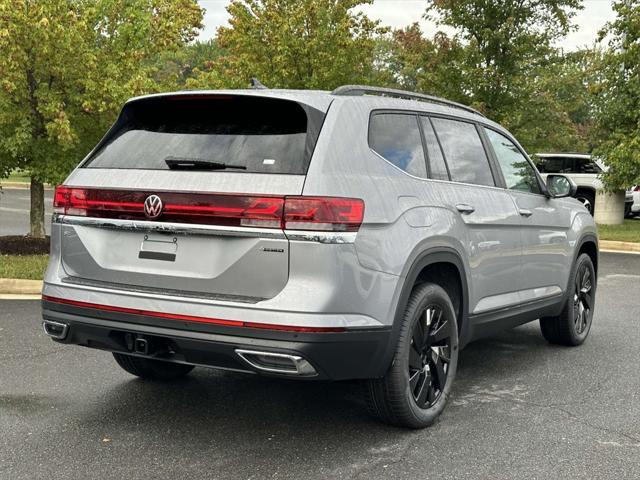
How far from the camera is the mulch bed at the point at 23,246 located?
11211 mm

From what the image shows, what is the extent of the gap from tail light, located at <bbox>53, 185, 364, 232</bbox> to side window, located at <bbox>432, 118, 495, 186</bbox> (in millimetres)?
1327

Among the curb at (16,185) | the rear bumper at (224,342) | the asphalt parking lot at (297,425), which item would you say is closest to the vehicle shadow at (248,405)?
the asphalt parking lot at (297,425)

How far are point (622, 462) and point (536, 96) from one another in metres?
17.6

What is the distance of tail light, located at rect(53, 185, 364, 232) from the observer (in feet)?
11.5

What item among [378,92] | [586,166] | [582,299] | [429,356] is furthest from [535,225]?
[586,166]

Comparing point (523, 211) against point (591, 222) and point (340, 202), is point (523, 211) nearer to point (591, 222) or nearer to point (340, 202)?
point (591, 222)

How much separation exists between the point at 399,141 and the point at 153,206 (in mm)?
1431

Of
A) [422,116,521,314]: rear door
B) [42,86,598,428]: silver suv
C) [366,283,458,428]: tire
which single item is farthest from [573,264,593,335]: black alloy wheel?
[366,283,458,428]: tire

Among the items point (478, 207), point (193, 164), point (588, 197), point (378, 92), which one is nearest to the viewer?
point (193, 164)

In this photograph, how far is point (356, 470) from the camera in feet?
12.0

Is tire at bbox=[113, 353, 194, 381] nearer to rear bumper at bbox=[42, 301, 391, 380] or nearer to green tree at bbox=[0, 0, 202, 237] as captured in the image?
rear bumper at bbox=[42, 301, 391, 380]

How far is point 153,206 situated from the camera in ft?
12.4

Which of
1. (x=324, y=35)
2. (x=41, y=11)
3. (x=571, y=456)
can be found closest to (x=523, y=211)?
(x=571, y=456)

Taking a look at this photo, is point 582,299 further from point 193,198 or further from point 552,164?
point 552,164
